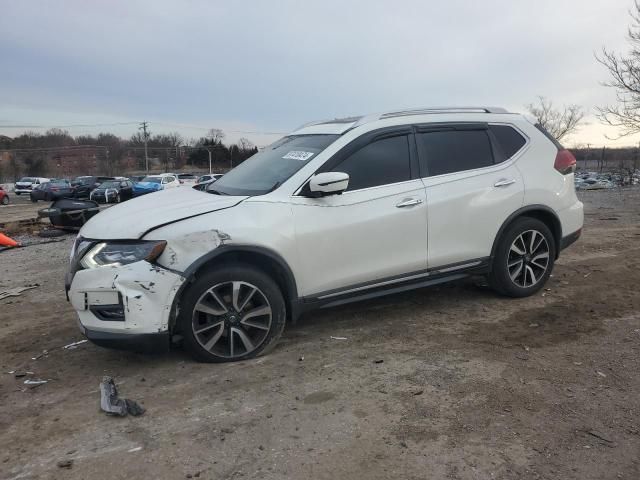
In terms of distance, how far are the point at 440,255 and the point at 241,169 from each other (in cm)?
204

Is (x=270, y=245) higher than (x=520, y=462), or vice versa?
Result: (x=270, y=245)

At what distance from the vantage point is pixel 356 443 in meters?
2.80

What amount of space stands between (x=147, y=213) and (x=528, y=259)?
3.65 metres

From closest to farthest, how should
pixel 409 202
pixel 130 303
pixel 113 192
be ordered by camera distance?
1. pixel 130 303
2. pixel 409 202
3. pixel 113 192

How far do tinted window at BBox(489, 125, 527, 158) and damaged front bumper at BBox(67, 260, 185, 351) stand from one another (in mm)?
3345

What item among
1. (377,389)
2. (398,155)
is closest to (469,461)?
(377,389)

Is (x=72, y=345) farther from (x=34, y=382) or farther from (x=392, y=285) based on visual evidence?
(x=392, y=285)

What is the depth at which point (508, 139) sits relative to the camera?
5160 millimetres

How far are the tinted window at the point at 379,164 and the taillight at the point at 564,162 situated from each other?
183 centimetres

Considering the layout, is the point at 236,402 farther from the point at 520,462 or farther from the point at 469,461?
the point at 520,462

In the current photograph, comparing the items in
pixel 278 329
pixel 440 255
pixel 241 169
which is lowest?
pixel 278 329

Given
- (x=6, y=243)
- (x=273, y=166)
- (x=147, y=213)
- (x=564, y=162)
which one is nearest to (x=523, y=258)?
(x=564, y=162)

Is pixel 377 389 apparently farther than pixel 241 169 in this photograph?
No

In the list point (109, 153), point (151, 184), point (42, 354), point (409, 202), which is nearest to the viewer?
point (42, 354)
